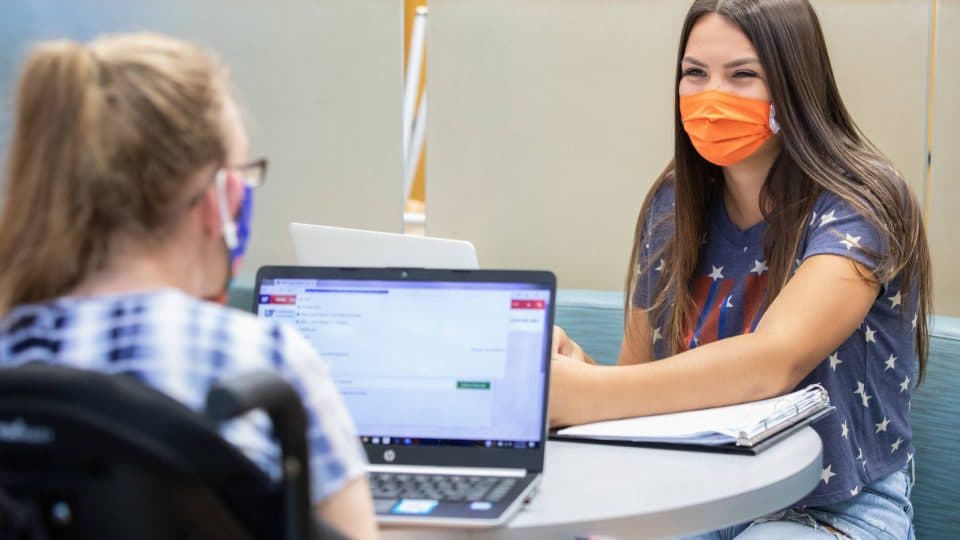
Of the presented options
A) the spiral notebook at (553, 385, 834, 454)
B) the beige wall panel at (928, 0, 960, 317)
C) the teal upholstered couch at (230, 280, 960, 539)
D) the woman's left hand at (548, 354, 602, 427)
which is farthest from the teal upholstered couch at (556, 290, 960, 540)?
the woman's left hand at (548, 354, 602, 427)

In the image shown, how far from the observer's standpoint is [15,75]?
92cm

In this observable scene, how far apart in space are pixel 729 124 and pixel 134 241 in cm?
129

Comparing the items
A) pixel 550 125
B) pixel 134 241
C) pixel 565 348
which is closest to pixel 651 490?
pixel 565 348

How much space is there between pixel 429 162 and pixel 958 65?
130cm

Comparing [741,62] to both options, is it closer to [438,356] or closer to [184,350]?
[438,356]

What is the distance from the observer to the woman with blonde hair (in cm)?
84

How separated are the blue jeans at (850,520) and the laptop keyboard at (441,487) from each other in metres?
0.57

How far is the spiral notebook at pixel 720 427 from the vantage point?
1444 millimetres

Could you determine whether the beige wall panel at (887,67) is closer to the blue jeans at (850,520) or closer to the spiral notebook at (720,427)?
the blue jeans at (850,520)

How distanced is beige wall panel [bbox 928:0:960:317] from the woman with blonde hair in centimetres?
214

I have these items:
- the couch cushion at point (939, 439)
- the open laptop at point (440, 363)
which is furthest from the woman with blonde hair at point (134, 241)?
the couch cushion at point (939, 439)

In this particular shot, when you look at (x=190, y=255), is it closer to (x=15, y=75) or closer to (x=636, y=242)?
(x=15, y=75)

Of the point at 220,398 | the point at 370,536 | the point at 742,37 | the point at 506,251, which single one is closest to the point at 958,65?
the point at 742,37

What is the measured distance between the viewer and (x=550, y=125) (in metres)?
2.82
